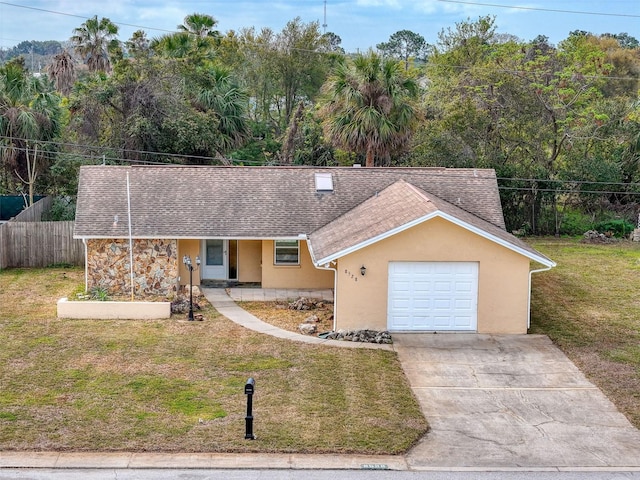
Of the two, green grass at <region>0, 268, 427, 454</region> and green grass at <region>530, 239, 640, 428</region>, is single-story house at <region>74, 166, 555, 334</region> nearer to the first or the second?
green grass at <region>530, 239, 640, 428</region>

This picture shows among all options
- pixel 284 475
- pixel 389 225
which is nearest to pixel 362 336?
pixel 389 225

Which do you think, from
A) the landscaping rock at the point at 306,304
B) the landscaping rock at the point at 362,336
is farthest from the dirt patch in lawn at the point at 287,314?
the landscaping rock at the point at 362,336

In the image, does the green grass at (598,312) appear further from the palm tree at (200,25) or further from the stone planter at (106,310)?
the palm tree at (200,25)

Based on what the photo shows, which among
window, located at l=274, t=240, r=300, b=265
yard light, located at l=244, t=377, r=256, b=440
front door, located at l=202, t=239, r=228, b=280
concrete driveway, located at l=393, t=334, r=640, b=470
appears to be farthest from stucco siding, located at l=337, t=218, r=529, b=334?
yard light, located at l=244, t=377, r=256, b=440

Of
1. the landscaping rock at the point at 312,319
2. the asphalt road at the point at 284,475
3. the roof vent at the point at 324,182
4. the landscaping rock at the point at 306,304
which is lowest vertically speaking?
the asphalt road at the point at 284,475

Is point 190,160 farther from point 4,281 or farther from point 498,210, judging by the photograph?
point 498,210

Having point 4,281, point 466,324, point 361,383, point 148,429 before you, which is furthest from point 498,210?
point 4,281

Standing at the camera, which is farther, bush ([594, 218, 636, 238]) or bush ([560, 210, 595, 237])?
bush ([560, 210, 595, 237])
